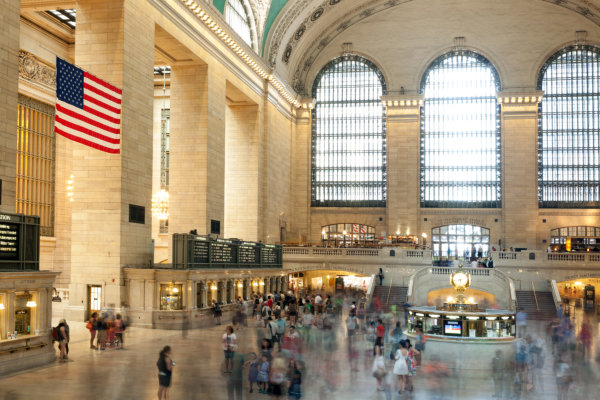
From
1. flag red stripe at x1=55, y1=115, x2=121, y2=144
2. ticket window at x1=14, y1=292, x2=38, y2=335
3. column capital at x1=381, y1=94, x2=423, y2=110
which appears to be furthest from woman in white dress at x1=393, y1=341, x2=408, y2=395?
column capital at x1=381, y1=94, x2=423, y2=110

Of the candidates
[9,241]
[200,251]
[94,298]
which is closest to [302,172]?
[200,251]

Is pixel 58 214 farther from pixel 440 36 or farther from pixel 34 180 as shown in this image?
pixel 440 36

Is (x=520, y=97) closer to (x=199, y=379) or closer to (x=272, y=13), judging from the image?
(x=272, y=13)

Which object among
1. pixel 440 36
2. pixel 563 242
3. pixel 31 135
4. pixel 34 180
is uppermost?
pixel 440 36

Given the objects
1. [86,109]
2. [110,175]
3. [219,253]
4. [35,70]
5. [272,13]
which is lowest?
[219,253]

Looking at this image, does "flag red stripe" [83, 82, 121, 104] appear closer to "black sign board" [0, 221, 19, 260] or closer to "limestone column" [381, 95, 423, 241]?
"black sign board" [0, 221, 19, 260]

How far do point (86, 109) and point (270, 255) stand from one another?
56.2ft

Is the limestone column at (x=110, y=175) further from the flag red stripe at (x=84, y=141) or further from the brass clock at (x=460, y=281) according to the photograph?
the brass clock at (x=460, y=281)

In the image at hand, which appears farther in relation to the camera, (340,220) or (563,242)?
(340,220)

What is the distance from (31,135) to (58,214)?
3990 millimetres

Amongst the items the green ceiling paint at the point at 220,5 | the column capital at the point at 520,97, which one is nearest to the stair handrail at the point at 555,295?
the column capital at the point at 520,97

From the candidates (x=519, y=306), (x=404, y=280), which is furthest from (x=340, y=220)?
(x=519, y=306)

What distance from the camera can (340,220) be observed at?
48531 mm

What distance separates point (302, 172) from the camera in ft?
161
